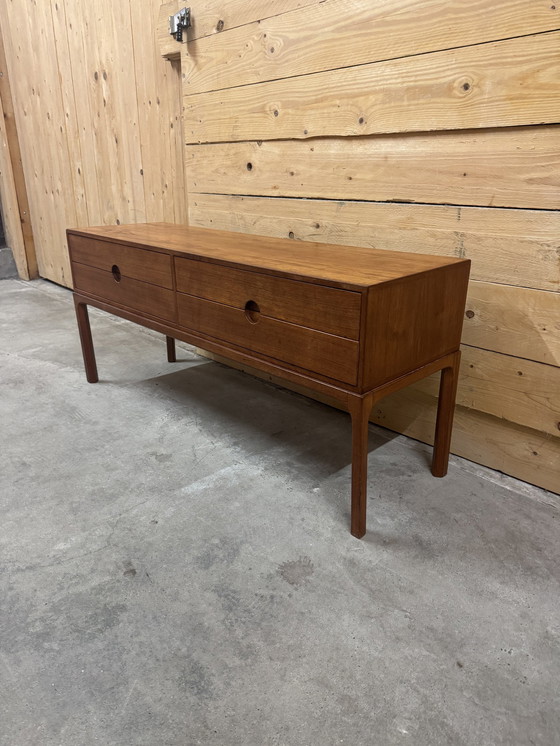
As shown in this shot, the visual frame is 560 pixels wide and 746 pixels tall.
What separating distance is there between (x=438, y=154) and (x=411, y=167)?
9cm

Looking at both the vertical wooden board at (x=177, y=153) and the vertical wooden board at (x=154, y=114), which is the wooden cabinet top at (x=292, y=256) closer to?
the vertical wooden board at (x=177, y=153)

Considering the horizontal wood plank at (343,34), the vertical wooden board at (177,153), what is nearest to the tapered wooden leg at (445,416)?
the horizontal wood plank at (343,34)

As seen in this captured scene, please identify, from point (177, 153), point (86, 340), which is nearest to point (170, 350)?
point (86, 340)

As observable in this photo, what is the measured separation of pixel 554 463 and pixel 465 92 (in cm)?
102

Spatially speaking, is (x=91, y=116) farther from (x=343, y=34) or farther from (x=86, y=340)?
(x=343, y=34)

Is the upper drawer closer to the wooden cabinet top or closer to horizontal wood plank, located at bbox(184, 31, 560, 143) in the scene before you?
the wooden cabinet top

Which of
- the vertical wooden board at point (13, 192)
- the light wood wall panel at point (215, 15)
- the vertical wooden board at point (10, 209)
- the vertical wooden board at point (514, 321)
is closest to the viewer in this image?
the vertical wooden board at point (514, 321)

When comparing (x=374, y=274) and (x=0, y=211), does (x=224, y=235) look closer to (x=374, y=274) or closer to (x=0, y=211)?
(x=374, y=274)

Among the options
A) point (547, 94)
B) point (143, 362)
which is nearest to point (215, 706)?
point (547, 94)

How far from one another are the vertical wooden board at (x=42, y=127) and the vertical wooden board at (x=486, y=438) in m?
2.92

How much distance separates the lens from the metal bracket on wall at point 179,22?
214 centimetres

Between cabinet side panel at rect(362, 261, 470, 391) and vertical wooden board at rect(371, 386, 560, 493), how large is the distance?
1.06 feet

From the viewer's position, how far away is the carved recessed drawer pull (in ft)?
4.65

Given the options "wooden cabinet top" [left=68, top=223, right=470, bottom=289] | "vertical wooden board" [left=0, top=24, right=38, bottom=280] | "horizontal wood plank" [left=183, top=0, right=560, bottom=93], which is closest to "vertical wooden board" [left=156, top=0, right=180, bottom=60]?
"horizontal wood plank" [left=183, top=0, right=560, bottom=93]
